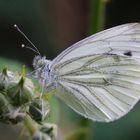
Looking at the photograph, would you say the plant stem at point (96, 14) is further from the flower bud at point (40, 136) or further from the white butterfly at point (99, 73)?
the flower bud at point (40, 136)

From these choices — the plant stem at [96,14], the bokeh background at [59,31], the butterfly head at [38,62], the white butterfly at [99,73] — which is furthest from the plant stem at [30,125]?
the bokeh background at [59,31]

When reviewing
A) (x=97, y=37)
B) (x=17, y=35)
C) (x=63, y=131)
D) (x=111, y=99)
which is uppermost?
(x=97, y=37)

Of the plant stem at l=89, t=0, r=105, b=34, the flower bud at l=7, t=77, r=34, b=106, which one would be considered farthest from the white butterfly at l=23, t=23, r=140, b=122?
the flower bud at l=7, t=77, r=34, b=106

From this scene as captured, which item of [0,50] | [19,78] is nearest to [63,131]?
[0,50]

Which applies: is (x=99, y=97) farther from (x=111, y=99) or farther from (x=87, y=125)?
(x=87, y=125)

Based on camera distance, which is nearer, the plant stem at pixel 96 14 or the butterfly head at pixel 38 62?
the butterfly head at pixel 38 62

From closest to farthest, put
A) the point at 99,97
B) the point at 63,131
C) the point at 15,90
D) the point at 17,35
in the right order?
the point at 15,90, the point at 99,97, the point at 63,131, the point at 17,35

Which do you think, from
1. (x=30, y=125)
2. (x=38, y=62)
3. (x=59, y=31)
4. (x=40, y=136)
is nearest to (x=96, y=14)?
(x=38, y=62)
